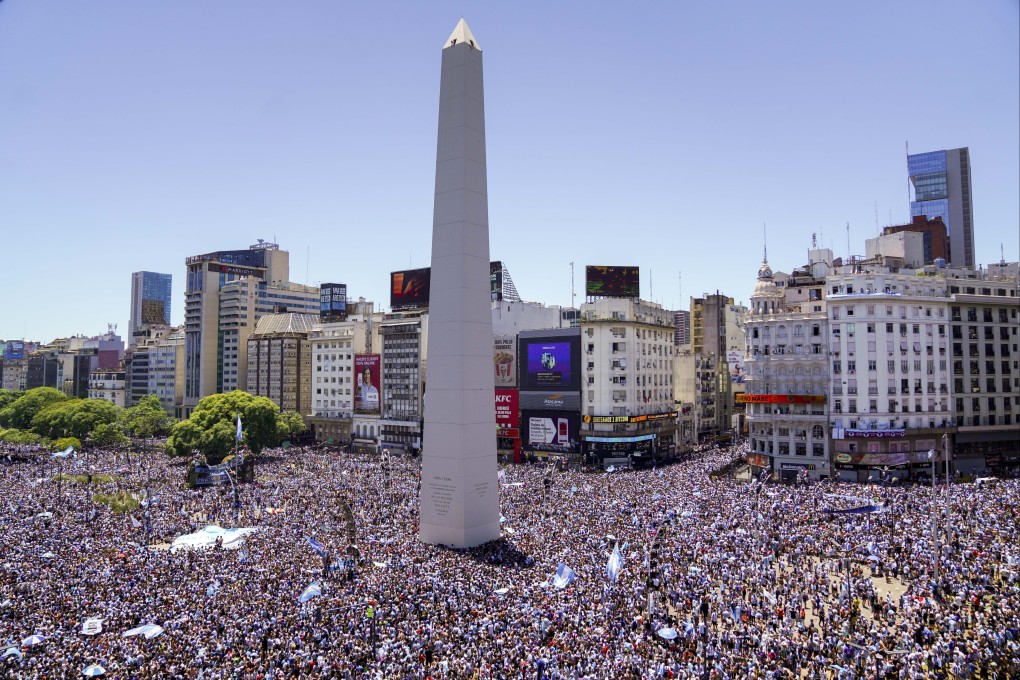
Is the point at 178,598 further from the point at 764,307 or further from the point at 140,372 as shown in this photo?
the point at 140,372

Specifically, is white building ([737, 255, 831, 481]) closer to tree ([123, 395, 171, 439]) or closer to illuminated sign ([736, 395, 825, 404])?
illuminated sign ([736, 395, 825, 404])

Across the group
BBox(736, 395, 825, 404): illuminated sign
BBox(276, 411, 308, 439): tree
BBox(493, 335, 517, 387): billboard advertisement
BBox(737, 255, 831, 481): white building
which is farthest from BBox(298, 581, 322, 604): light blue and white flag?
BBox(276, 411, 308, 439): tree

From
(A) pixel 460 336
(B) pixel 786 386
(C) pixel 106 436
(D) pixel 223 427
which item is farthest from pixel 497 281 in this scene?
(A) pixel 460 336

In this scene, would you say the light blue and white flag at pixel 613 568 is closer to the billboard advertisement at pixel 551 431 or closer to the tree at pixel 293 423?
the billboard advertisement at pixel 551 431

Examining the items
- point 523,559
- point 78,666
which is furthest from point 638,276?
point 78,666

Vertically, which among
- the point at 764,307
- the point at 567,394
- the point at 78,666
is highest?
the point at 764,307

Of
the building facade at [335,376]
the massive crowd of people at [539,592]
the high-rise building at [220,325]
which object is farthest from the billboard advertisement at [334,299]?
the massive crowd of people at [539,592]
